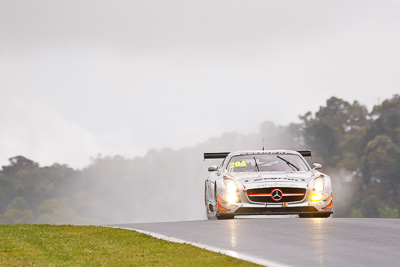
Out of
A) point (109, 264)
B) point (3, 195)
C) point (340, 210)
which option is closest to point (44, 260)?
point (109, 264)

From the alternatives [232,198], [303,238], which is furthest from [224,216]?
[303,238]

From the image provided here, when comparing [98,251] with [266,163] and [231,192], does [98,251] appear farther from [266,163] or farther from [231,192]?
[266,163]

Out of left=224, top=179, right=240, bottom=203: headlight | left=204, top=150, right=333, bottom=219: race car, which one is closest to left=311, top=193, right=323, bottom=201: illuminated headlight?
left=204, top=150, right=333, bottom=219: race car

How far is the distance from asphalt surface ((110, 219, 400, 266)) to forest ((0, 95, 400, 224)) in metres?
95.0

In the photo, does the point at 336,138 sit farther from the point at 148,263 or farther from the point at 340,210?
the point at 148,263

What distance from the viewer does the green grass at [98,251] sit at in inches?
452

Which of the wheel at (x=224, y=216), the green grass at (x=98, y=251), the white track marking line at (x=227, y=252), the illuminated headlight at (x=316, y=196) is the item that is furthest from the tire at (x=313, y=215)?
the white track marking line at (x=227, y=252)

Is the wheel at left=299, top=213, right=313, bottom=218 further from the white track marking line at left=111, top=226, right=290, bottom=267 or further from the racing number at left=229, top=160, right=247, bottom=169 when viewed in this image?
the white track marking line at left=111, top=226, right=290, bottom=267

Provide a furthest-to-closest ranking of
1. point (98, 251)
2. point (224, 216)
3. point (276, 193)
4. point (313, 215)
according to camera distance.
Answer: point (313, 215) → point (224, 216) → point (276, 193) → point (98, 251)

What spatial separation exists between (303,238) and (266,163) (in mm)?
5739

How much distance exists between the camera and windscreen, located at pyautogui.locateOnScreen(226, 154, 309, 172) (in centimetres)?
1923

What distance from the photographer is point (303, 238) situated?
13.8 meters

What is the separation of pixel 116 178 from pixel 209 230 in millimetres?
167045

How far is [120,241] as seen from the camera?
14391 millimetres
